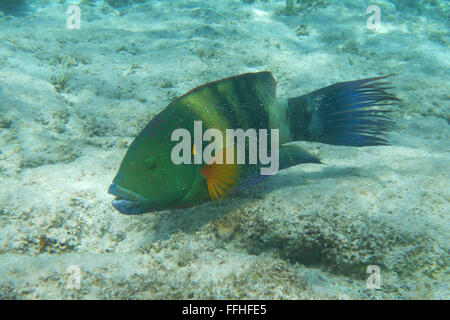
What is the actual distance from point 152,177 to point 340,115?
1794mm

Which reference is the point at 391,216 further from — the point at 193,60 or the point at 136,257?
the point at 193,60

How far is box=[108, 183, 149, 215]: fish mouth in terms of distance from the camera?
176 cm

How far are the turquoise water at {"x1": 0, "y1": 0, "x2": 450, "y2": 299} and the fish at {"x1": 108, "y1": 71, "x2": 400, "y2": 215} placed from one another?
0.39 m

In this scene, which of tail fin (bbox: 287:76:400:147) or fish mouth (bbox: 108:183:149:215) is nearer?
fish mouth (bbox: 108:183:149:215)

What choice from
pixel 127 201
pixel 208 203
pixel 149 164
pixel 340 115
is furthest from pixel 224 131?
pixel 340 115

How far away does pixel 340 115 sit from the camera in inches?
95.4

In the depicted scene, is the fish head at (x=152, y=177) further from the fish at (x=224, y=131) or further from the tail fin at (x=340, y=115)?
the tail fin at (x=340, y=115)

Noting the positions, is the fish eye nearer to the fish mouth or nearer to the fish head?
the fish head

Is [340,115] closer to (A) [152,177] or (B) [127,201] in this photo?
(A) [152,177]

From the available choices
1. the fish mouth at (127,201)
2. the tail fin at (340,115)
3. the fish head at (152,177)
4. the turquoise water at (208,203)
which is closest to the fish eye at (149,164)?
the fish head at (152,177)

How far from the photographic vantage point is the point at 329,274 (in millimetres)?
1812

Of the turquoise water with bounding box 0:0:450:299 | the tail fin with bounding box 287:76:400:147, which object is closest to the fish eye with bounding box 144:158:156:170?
the turquoise water with bounding box 0:0:450:299

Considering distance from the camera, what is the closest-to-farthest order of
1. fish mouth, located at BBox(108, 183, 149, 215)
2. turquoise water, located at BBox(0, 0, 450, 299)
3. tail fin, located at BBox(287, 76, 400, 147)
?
turquoise water, located at BBox(0, 0, 450, 299) < fish mouth, located at BBox(108, 183, 149, 215) < tail fin, located at BBox(287, 76, 400, 147)

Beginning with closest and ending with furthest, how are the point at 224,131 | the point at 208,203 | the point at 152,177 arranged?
the point at 152,177 < the point at 224,131 < the point at 208,203
